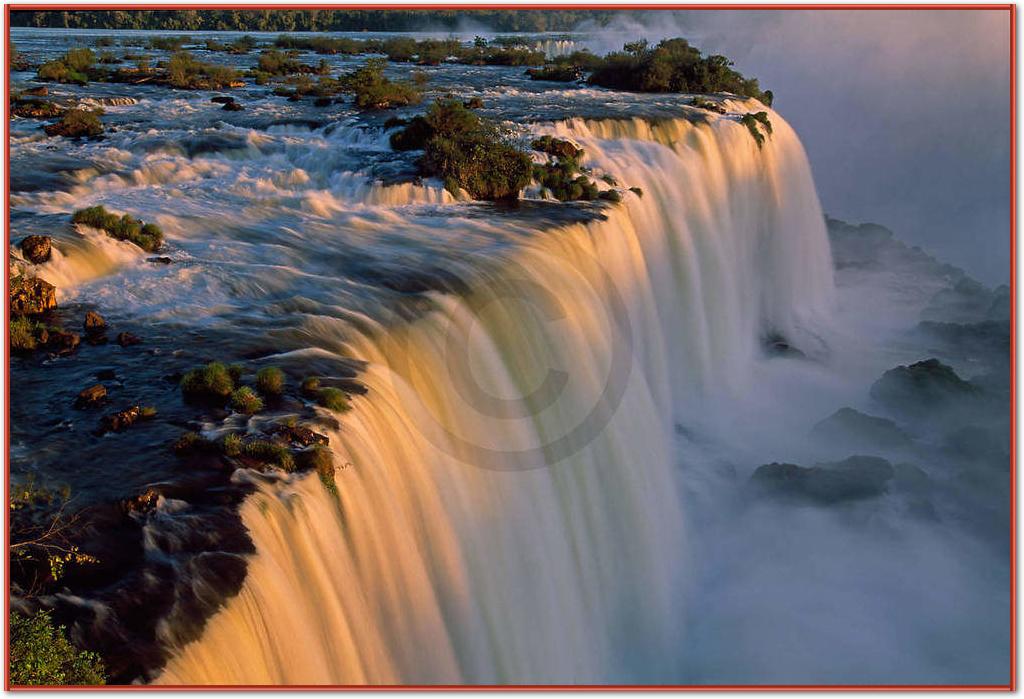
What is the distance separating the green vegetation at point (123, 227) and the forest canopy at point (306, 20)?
81.4 ft

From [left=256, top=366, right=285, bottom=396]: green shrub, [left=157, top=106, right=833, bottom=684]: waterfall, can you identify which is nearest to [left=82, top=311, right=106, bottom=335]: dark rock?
[left=256, top=366, right=285, bottom=396]: green shrub

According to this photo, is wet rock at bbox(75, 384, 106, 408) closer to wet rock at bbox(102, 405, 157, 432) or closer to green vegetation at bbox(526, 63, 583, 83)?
wet rock at bbox(102, 405, 157, 432)

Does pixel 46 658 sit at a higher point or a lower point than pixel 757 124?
lower

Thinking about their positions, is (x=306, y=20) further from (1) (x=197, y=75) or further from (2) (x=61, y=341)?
(2) (x=61, y=341)

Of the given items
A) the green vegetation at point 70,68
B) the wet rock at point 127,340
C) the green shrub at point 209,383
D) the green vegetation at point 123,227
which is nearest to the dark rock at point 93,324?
the wet rock at point 127,340

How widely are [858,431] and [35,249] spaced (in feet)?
52.2

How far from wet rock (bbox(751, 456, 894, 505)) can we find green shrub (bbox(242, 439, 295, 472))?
10.6 metres

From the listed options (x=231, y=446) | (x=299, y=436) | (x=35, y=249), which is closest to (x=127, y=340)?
(x=35, y=249)

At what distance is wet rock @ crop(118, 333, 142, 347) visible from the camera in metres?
11.1

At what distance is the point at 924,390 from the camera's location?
21188 mm

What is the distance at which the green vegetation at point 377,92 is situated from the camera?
25641 mm

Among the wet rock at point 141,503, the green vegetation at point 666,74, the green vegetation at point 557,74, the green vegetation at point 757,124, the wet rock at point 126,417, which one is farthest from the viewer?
the green vegetation at point 557,74

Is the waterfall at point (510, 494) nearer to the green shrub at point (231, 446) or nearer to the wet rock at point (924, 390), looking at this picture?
the green shrub at point (231, 446)

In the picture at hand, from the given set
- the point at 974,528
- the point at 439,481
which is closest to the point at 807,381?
the point at 974,528
